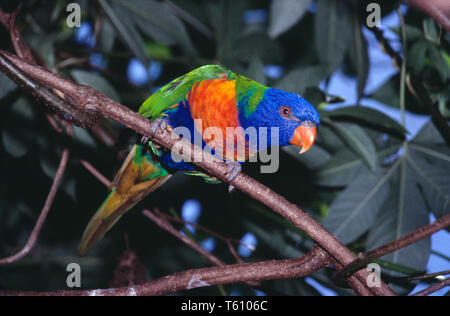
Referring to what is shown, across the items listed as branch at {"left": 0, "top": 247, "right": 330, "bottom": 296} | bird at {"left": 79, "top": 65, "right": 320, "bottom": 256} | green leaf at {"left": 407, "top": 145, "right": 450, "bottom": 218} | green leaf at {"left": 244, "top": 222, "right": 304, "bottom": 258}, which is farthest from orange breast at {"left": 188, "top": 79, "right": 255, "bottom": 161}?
green leaf at {"left": 407, "top": 145, "right": 450, "bottom": 218}

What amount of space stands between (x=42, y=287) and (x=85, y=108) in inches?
97.4

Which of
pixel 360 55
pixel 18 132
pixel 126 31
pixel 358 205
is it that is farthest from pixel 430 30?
pixel 18 132

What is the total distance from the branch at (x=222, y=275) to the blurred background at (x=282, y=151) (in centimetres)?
40

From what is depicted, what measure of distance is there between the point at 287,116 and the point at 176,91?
54 cm

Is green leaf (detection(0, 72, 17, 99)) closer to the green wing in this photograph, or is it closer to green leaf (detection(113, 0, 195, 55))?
the green wing

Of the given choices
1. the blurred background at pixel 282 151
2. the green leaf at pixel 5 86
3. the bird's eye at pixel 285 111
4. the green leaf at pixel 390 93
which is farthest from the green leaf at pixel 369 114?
the green leaf at pixel 5 86

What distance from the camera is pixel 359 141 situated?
1.98 m

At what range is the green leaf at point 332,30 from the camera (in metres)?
2.39

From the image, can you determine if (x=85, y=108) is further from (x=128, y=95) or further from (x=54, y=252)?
(x=54, y=252)

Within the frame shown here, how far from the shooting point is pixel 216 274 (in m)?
1.25

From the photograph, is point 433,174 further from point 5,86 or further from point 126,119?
point 5,86

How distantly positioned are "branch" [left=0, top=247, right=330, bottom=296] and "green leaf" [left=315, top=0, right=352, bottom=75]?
149 cm

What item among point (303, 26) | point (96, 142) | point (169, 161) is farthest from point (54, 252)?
point (303, 26)

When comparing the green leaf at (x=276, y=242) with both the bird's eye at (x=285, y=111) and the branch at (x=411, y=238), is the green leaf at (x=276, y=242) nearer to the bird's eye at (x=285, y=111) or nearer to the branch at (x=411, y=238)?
the bird's eye at (x=285, y=111)
